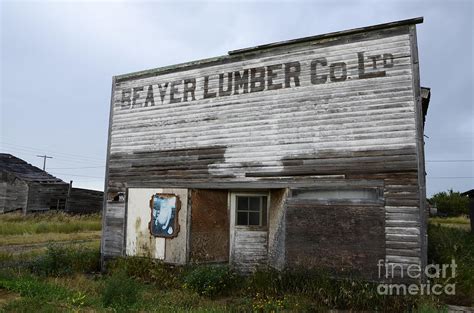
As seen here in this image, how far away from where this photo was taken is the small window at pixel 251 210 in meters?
10.5

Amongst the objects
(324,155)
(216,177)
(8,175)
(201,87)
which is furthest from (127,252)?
(8,175)

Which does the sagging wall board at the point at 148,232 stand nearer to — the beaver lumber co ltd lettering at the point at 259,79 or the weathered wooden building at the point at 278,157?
the weathered wooden building at the point at 278,157

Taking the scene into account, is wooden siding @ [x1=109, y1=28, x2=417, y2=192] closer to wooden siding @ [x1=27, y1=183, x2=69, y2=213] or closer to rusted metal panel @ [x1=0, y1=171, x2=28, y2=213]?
wooden siding @ [x1=27, y1=183, x2=69, y2=213]

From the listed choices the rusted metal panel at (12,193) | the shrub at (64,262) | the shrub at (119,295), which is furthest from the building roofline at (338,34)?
the rusted metal panel at (12,193)

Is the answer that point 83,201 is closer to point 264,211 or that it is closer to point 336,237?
point 264,211

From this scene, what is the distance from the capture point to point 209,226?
10.5 m

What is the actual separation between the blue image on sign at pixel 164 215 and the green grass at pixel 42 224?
13.0 meters

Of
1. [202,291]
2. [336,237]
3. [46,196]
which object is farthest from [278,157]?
[46,196]

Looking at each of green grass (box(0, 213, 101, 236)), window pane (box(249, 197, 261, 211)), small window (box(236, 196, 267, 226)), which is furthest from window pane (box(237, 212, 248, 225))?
green grass (box(0, 213, 101, 236))

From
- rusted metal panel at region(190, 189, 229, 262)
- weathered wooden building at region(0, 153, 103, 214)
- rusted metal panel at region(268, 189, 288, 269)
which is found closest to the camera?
rusted metal panel at region(268, 189, 288, 269)

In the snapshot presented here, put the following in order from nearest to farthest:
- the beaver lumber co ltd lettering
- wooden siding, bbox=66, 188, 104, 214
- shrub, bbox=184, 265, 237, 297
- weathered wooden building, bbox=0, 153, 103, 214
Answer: shrub, bbox=184, 265, 237, 297, the beaver lumber co ltd lettering, weathered wooden building, bbox=0, 153, 103, 214, wooden siding, bbox=66, 188, 104, 214

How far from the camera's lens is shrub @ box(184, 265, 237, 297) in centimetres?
859

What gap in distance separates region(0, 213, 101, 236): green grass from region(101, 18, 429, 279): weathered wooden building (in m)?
11.5

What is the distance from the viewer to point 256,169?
9914 millimetres
